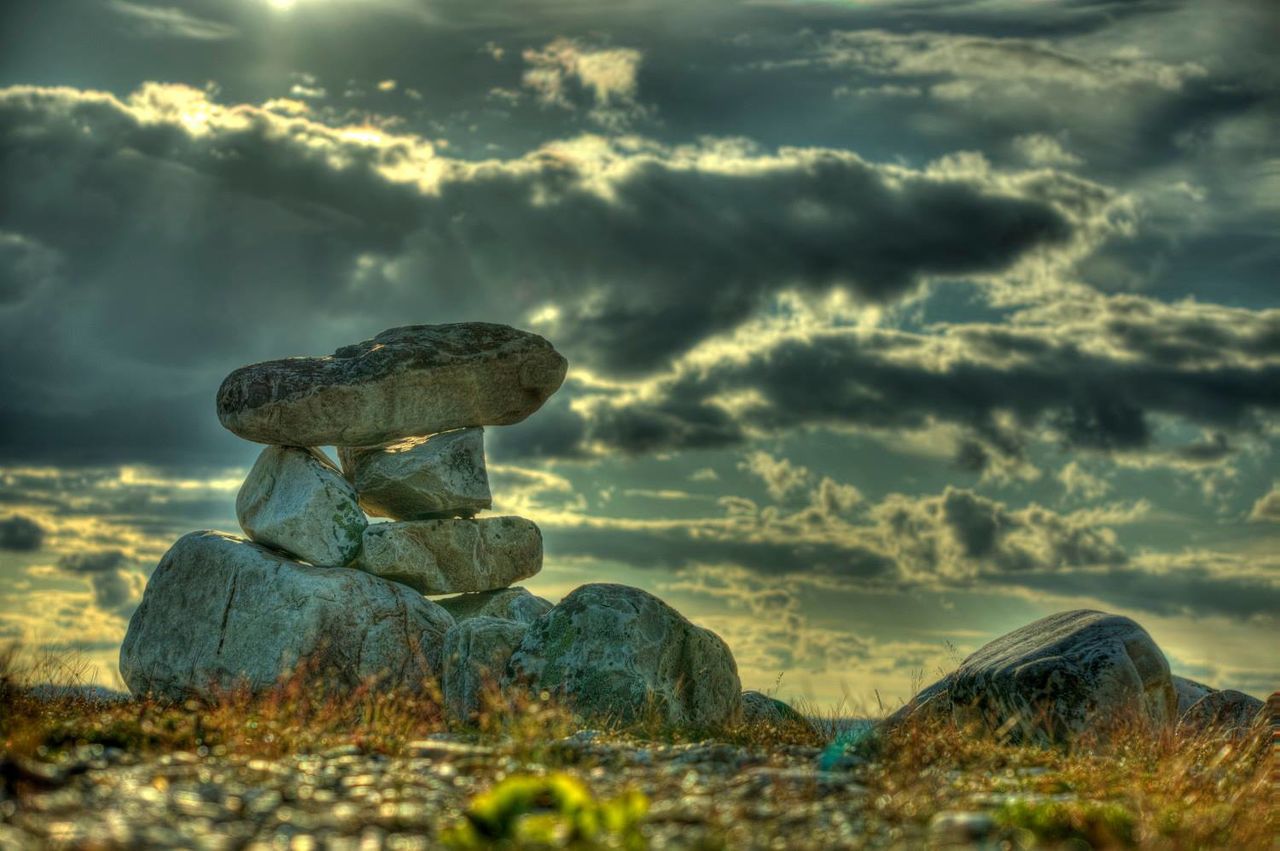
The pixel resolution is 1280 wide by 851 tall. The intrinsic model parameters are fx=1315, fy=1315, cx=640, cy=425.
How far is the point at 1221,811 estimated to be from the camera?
32.7 feet

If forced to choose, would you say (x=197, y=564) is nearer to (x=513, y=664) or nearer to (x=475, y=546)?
(x=475, y=546)

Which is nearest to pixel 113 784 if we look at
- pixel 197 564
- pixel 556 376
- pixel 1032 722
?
pixel 1032 722

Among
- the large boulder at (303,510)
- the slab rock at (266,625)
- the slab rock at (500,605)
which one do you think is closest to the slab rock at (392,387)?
the large boulder at (303,510)

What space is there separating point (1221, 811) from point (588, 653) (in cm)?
868

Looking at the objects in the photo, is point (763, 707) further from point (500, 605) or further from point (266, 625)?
point (266, 625)

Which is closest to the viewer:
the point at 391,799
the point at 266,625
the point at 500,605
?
the point at 391,799

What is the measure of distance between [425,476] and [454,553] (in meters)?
1.45

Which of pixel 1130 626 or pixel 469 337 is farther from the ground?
pixel 469 337

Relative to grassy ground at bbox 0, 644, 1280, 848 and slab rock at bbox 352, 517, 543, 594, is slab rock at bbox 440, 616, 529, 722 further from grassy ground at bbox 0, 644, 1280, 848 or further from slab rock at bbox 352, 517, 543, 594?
slab rock at bbox 352, 517, 543, 594

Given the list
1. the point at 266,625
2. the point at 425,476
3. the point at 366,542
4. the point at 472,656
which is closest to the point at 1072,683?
the point at 472,656

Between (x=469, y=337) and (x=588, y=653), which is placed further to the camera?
(x=469, y=337)

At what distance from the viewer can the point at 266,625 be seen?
20.6m

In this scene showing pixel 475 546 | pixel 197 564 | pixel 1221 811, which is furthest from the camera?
pixel 475 546

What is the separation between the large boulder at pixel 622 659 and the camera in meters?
16.8
